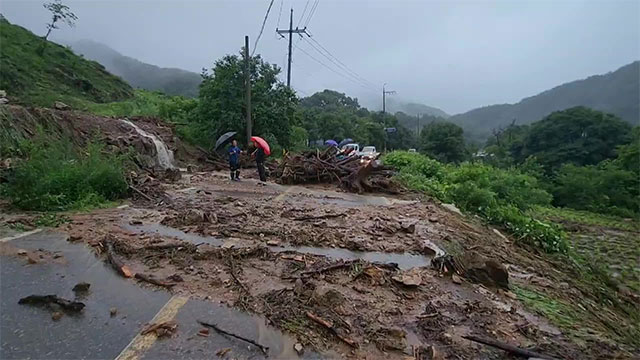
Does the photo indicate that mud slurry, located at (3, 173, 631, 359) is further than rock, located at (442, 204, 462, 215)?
No

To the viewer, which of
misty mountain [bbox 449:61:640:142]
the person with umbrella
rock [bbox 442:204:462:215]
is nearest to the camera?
rock [bbox 442:204:462:215]

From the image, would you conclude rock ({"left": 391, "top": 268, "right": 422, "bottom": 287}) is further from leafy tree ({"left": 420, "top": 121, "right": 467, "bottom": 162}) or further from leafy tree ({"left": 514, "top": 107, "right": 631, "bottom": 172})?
leafy tree ({"left": 420, "top": 121, "right": 467, "bottom": 162})

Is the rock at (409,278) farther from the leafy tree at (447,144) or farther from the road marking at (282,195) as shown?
the leafy tree at (447,144)

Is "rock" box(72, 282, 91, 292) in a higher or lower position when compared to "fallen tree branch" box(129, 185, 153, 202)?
lower

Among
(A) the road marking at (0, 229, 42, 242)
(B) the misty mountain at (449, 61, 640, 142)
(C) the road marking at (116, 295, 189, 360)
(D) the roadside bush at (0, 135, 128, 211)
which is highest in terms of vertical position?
(B) the misty mountain at (449, 61, 640, 142)

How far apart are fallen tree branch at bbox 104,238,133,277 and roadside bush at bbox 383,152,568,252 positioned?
24.7ft

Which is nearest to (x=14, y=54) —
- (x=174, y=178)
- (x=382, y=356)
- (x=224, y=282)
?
(x=174, y=178)

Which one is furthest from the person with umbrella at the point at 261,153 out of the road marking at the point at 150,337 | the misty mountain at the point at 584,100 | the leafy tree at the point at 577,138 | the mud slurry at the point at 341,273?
the misty mountain at the point at 584,100

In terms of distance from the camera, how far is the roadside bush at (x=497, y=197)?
8156 mm

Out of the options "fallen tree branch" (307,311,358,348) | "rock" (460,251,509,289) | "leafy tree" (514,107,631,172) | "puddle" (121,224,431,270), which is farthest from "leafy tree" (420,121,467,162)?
"fallen tree branch" (307,311,358,348)

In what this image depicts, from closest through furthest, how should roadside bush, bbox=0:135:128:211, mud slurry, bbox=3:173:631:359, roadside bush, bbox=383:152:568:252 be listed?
mud slurry, bbox=3:173:631:359 → roadside bush, bbox=0:135:128:211 → roadside bush, bbox=383:152:568:252

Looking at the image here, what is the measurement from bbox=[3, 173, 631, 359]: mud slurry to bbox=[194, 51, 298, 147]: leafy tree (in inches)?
493

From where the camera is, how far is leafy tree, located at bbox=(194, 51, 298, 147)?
1981 cm

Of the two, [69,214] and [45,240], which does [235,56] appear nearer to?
[69,214]
